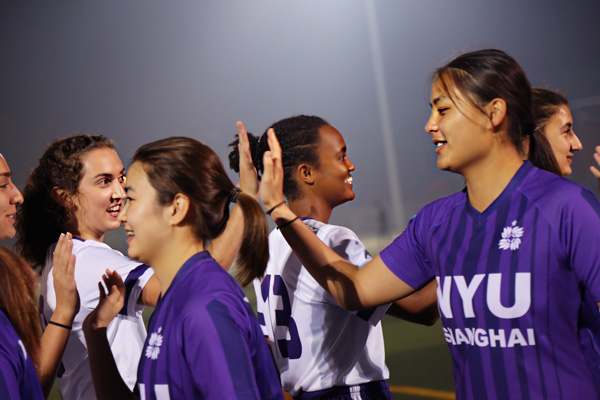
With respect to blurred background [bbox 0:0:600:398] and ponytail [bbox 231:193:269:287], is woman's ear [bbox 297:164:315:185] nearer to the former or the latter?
ponytail [bbox 231:193:269:287]

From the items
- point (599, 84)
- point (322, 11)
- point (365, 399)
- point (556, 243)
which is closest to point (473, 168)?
point (556, 243)

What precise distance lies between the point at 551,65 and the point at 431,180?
2.97 m

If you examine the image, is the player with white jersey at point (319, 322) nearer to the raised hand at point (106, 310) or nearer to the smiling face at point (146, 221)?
the smiling face at point (146, 221)

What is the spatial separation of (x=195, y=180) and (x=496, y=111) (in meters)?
0.73

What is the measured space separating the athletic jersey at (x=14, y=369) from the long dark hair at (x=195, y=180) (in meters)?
0.44

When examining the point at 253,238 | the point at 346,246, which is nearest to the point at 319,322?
the point at 346,246

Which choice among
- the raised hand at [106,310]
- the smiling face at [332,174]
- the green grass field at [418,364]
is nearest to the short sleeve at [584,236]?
the smiling face at [332,174]

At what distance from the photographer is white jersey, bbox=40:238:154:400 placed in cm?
200

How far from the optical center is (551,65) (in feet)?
36.3

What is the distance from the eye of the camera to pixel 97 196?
226 cm

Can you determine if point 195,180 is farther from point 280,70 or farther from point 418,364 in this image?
point 280,70

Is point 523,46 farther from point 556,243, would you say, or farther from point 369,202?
point 556,243

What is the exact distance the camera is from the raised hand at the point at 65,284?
69.4 inches

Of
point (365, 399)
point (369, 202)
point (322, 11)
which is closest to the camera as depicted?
point (365, 399)
